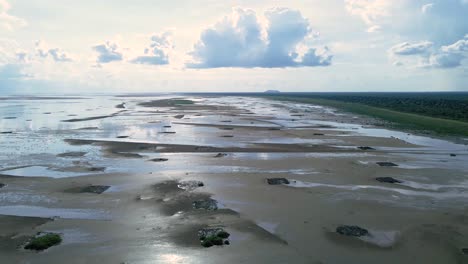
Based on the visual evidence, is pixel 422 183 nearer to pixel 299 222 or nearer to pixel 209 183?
pixel 299 222

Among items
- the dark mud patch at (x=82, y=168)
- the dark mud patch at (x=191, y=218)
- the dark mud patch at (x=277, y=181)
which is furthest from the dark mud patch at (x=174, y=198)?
the dark mud patch at (x=82, y=168)

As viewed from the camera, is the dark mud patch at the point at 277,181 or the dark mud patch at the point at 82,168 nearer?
the dark mud patch at the point at 277,181

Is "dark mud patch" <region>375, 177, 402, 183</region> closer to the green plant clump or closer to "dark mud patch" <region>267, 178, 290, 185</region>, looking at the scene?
"dark mud patch" <region>267, 178, 290, 185</region>

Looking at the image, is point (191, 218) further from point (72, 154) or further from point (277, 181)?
point (72, 154)

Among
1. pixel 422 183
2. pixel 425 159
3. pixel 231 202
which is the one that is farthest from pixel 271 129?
pixel 231 202

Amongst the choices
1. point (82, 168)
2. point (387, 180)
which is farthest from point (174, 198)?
point (387, 180)

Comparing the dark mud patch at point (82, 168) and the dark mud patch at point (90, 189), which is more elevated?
the dark mud patch at point (82, 168)

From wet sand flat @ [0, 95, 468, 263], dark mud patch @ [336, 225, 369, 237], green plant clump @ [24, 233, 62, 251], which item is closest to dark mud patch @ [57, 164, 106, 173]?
wet sand flat @ [0, 95, 468, 263]

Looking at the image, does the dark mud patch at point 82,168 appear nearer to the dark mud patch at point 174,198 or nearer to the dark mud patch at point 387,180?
the dark mud patch at point 174,198
